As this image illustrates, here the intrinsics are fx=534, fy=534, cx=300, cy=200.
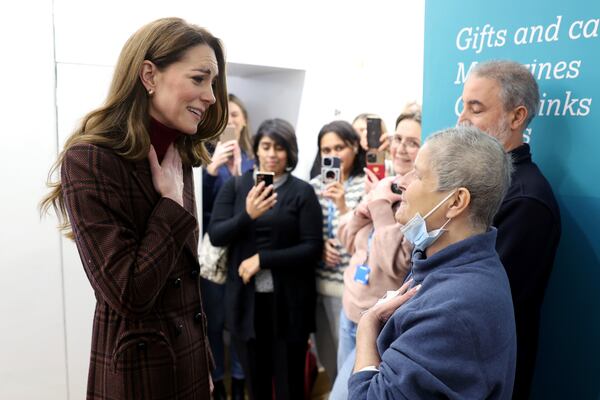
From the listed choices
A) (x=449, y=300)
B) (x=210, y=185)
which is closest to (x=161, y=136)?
(x=449, y=300)

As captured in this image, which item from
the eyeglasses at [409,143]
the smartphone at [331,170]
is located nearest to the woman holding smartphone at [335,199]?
the smartphone at [331,170]

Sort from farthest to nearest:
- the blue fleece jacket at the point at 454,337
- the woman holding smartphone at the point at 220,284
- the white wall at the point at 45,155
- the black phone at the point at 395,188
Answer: the woman holding smartphone at the point at 220,284 → the white wall at the point at 45,155 → the black phone at the point at 395,188 → the blue fleece jacket at the point at 454,337

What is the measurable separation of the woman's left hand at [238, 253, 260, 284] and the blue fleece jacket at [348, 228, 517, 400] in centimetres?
151

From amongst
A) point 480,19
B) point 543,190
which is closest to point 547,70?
point 480,19

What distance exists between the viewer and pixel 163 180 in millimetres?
1355

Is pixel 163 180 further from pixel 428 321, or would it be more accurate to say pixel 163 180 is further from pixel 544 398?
pixel 544 398

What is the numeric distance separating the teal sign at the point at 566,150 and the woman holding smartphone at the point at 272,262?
1.21 m

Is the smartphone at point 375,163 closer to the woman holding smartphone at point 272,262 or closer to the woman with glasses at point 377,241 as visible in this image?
the woman with glasses at point 377,241

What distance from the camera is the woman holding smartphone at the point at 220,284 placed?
3.12m

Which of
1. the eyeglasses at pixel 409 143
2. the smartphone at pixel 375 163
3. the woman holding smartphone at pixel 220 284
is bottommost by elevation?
the woman holding smartphone at pixel 220 284

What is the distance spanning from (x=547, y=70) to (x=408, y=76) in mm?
1541

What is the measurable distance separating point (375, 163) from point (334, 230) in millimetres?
442

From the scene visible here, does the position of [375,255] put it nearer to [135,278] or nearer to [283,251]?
[283,251]

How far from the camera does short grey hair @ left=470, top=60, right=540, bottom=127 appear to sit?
169 centimetres
